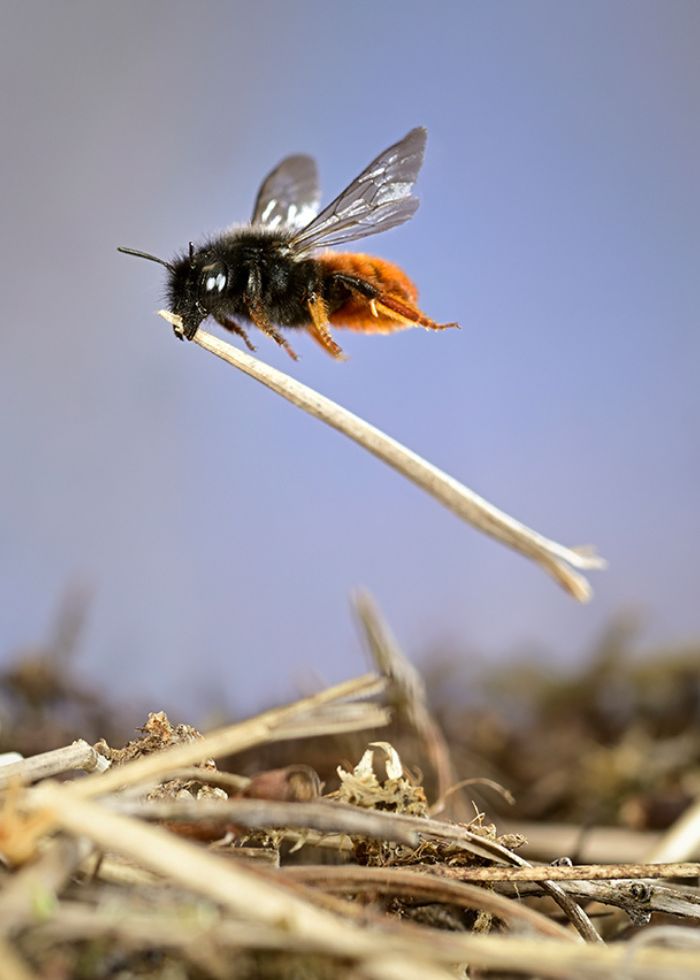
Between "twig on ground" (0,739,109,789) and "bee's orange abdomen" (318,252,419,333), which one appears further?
"bee's orange abdomen" (318,252,419,333)

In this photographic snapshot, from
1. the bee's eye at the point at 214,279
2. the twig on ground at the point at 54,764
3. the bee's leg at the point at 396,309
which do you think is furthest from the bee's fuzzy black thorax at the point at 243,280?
the twig on ground at the point at 54,764

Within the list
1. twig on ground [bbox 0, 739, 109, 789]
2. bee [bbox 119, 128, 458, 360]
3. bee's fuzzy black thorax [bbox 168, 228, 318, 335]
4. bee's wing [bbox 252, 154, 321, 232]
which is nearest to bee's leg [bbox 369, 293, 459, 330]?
bee [bbox 119, 128, 458, 360]

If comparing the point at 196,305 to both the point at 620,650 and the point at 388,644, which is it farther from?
the point at 620,650

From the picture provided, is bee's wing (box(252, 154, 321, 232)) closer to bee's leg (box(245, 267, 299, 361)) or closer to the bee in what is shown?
the bee

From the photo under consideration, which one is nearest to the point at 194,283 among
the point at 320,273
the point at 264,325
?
the point at 264,325

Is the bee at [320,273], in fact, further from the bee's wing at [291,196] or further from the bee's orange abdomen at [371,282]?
the bee's wing at [291,196]

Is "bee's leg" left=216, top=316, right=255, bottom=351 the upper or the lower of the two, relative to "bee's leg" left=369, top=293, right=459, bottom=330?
lower

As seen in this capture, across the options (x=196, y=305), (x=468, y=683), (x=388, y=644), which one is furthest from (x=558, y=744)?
(x=196, y=305)

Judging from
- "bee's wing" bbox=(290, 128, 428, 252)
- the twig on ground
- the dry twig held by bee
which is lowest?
the twig on ground
